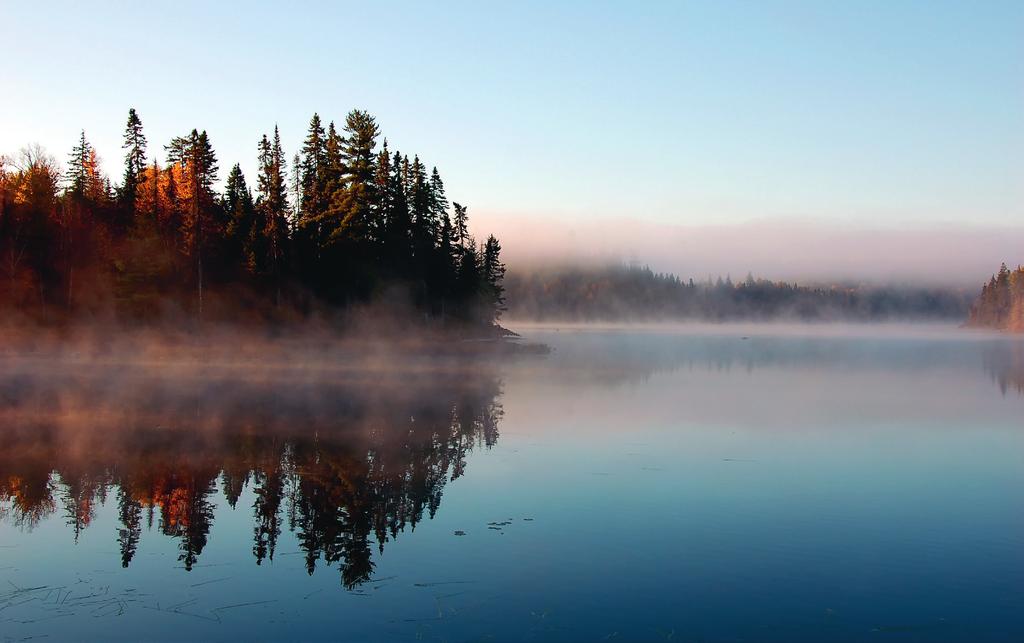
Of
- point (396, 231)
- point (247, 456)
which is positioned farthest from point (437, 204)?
point (247, 456)

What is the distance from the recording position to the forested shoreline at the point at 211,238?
71312 millimetres

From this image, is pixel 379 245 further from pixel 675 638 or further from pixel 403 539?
pixel 675 638

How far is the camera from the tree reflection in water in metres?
16.7

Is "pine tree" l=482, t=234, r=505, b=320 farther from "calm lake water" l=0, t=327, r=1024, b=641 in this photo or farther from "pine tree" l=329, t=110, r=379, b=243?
"calm lake water" l=0, t=327, r=1024, b=641

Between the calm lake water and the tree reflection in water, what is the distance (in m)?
0.12

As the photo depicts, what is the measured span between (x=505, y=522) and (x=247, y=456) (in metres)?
10.9

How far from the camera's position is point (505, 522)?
17.2m

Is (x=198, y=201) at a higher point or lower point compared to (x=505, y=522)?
higher

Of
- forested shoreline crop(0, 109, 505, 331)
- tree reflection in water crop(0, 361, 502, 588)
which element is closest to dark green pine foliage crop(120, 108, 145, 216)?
forested shoreline crop(0, 109, 505, 331)

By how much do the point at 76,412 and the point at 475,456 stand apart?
19467 mm

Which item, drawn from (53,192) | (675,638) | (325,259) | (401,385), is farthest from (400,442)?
(53,192)

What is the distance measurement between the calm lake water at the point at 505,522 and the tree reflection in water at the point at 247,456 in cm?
12

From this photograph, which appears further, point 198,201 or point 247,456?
point 198,201

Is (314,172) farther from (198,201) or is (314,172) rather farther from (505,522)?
(505,522)
